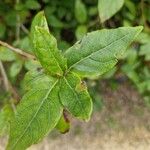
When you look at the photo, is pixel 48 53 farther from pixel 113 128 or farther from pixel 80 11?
pixel 113 128

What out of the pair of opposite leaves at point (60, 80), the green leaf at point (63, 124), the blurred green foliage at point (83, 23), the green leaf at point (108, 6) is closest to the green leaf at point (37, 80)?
the pair of opposite leaves at point (60, 80)

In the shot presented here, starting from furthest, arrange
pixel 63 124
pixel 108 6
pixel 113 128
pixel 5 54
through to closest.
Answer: pixel 113 128
pixel 5 54
pixel 108 6
pixel 63 124

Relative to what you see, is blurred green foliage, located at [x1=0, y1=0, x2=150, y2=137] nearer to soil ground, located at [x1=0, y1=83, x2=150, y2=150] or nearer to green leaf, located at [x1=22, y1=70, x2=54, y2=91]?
soil ground, located at [x1=0, y1=83, x2=150, y2=150]

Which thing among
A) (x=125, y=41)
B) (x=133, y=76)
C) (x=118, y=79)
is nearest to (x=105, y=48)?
(x=125, y=41)

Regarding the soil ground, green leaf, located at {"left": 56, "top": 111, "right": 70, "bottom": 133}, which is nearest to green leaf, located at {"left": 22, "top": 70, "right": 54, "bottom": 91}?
green leaf, located at {"left": 56, "top": 111, "right": 70, "bottom": 133}

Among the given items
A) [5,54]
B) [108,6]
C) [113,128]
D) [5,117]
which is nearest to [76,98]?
[5,117]

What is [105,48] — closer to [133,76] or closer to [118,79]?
[133,76]
